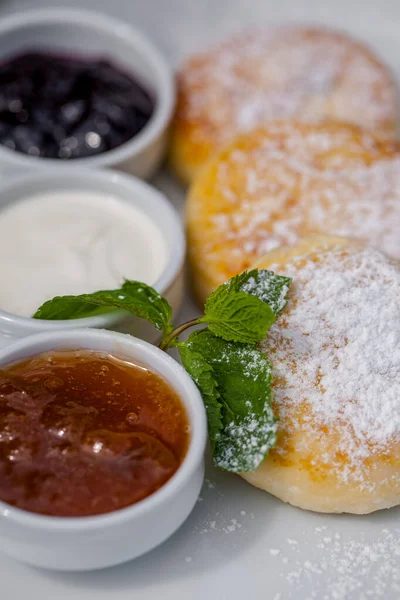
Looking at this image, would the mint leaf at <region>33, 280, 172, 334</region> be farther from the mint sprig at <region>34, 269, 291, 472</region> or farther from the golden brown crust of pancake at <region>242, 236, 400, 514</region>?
the golden brown crust of pancake at <region>242, 236, 400, 514</region>

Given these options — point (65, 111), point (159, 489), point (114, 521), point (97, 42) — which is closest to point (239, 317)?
point (159, 489)

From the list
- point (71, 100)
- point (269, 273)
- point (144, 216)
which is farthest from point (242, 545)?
point (71, 100)

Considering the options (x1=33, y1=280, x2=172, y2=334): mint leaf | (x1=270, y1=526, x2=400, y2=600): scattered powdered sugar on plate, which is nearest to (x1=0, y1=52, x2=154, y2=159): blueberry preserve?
(x1=33, y1=280, x2=172, y2=334): mint leaf

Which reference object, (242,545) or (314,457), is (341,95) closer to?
(314,457)

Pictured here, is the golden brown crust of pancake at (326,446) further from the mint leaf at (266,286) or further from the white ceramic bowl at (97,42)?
the white ceramic bowl at (97,42)

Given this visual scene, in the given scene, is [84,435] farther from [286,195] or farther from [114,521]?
[286,195]
